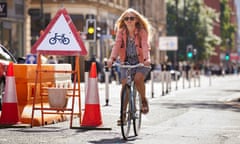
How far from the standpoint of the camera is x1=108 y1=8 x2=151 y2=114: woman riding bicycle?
11.4 metres

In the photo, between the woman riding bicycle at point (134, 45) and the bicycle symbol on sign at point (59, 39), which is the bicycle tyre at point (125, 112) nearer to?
the woman riding bicycle at point (134, 45)

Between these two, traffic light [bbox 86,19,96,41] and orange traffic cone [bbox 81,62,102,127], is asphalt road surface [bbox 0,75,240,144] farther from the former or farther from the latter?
traffic light [bbox 86,19,96,41]

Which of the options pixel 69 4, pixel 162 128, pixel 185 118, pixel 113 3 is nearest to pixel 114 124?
pixel 162 128

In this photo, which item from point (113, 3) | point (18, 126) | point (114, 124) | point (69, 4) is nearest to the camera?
point (18, 126)

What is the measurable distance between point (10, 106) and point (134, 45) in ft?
8.88

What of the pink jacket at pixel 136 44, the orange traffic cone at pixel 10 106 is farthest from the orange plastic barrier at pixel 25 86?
the pink jacket at pixel 136 44

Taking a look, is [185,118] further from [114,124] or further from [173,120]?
[114,124]

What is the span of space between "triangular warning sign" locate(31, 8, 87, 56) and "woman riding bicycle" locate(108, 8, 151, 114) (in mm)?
1727

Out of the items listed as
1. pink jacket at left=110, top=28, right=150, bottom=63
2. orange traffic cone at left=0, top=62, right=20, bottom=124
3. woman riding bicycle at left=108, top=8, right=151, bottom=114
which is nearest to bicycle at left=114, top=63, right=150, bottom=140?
woman riding bicycle at left=108, top=8, right=151, bottom=114

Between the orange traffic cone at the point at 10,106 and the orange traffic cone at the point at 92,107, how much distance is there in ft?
3.78

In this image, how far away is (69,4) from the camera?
57.4 m

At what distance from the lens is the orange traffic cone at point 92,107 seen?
12797mm

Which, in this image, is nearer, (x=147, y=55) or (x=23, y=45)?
(x=147, y=55)

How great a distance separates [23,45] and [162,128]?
31.0 meters
